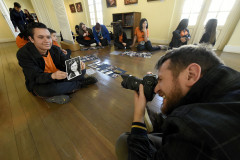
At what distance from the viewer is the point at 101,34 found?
337 centimetres

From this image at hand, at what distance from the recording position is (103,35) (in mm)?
3367

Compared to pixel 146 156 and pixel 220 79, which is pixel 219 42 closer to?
pixel 220 79

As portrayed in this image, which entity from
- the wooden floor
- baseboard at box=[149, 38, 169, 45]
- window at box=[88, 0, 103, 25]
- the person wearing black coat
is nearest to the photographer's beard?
the wooden floor

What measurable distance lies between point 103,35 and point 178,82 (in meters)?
3.42

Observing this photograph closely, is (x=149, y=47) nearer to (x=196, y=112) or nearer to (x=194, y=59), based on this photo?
(x=194, y=59)

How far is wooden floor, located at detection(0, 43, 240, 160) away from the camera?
0.72m

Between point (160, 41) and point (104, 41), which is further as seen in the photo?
point (160, 41)

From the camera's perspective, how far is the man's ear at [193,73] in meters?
0.36

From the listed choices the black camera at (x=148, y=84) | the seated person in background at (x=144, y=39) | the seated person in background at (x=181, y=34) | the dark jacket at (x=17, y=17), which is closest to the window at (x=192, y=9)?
the seated person in background at (x=181, y=34)

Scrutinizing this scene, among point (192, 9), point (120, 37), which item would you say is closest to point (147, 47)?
point (120, 37)

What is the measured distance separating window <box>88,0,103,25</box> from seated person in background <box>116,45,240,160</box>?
5334mm

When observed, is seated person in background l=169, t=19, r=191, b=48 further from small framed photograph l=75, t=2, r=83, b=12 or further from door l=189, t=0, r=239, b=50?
small framed photograph l=75, t=2, r=83, b=12

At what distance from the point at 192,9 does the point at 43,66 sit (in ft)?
12.1

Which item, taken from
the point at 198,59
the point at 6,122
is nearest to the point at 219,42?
the point at 198,59
